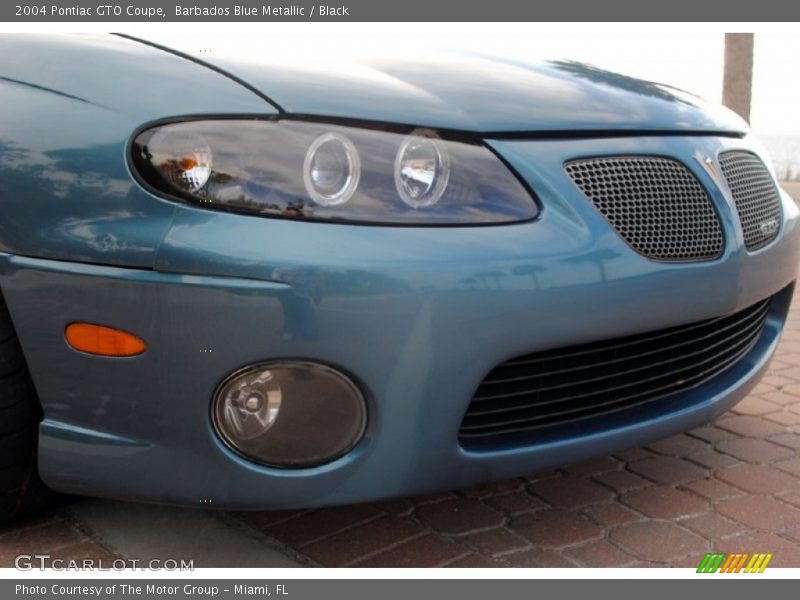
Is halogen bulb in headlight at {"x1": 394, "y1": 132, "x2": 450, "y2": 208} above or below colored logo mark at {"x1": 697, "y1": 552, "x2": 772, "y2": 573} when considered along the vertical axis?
above

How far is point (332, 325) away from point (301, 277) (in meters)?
0.11

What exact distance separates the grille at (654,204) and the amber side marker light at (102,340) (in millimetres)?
967

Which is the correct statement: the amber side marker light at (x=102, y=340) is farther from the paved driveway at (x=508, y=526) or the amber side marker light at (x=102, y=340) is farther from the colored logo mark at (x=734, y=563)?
the colored logo mark at (x=734, y=563)

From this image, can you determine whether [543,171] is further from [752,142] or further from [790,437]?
[790,437]

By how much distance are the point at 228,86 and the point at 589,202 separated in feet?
2.57

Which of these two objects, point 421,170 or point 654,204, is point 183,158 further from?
point 654,204

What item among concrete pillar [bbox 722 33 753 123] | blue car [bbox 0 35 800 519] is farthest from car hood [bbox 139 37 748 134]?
concrete pillar [bbox 722 33 753 123]

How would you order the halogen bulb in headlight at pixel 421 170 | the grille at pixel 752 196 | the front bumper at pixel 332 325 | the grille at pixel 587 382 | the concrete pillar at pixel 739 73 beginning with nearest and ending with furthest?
the front bumper at pixel 332 325 → the halogen bulb in headlight at pixel 421 170 → the grille at pixel 587 382 → the grille at pixel 752 196 → the concrete pillar at pixel 739 73

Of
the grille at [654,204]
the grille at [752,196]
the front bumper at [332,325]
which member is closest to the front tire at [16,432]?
the front bumper at [332,325]

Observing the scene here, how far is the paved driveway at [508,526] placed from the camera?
2078 millimetres

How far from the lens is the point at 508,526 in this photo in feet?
7.29

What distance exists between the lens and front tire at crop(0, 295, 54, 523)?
76.9 inches

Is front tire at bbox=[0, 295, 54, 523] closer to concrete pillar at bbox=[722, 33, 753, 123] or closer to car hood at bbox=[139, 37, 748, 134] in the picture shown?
car hood at bbox=[139, 37, 748, 134]

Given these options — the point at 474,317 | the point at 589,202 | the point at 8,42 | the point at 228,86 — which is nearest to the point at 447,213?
the point at 474,317
